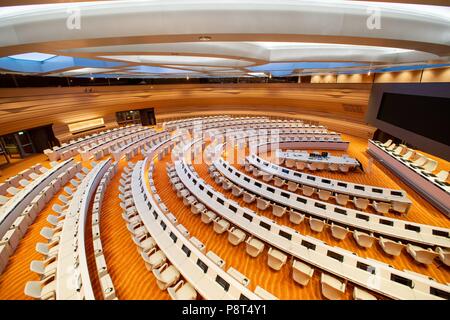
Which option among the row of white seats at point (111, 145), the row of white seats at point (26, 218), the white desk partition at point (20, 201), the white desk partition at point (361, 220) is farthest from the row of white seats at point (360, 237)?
the row of white seats at point (111, 145)

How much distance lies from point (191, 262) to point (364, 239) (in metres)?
5.68

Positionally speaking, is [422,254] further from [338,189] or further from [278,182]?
[278,182]

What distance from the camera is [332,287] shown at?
471cm

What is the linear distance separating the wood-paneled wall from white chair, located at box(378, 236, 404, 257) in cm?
1389

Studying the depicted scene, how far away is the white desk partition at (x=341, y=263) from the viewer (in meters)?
4.27

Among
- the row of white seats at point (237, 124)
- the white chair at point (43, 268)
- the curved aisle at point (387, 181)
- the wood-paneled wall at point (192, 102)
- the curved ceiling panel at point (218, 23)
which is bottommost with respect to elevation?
the curved aisle at point (387, 181)

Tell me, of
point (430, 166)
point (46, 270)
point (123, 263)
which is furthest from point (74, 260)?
point (430, 166)

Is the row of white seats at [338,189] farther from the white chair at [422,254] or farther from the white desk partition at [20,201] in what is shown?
the white desk partition at [20,201]

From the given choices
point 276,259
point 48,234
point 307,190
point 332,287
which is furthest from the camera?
point 307,190

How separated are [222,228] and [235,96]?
871 inches

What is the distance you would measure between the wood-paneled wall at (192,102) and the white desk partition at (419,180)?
621cm

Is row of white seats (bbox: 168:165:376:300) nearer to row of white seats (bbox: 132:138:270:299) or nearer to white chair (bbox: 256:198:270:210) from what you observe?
row of white seats (bbox: 132:138:270:299)

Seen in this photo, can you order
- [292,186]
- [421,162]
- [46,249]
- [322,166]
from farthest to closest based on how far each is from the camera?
[322,166] → [421,162] → [292,186] → [46,249]

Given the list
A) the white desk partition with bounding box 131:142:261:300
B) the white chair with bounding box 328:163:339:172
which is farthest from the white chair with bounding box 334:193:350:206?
the white desk partition with bounding box 131:142:261:300
